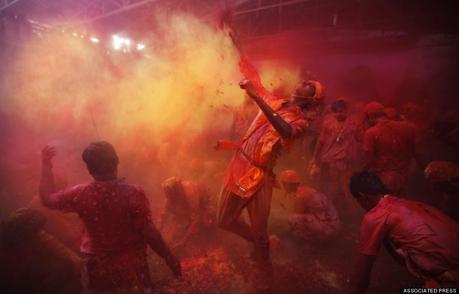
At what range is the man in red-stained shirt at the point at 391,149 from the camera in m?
5.26

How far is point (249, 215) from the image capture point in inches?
154

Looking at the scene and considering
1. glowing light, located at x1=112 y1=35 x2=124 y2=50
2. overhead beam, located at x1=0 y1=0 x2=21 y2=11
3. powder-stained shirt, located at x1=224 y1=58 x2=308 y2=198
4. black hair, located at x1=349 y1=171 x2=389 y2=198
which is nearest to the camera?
black hair, located at x1=349 y1=171 x2=389 y2=198

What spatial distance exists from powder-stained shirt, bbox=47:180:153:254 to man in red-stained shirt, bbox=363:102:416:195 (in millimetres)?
4484

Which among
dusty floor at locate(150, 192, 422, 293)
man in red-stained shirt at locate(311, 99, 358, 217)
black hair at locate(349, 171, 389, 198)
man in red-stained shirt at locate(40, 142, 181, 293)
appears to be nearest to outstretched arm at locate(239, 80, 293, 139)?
black hair at locate(349, 171, 389, 198)

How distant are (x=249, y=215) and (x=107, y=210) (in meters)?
1.95

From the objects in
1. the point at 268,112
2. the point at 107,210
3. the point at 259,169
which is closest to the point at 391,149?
the point at 259,169

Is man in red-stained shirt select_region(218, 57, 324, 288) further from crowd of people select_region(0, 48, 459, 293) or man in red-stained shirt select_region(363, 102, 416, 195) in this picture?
man in red-stained shirt select_region(363, 102, 416, 195)

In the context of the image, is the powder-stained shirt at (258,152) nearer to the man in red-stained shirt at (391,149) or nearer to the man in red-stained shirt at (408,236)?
the man in red-stained shirt at (408,236)

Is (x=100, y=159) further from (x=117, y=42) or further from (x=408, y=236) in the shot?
(x=117, y=42)

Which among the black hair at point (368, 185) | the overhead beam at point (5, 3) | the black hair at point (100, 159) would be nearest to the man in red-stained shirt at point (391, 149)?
the black hair at point (368, 185)

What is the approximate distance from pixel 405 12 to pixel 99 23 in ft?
37.5

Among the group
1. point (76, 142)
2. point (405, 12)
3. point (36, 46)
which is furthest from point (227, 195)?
point (36, 46)

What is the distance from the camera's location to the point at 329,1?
8.84 metres

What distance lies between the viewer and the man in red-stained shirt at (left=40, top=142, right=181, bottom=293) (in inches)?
105
